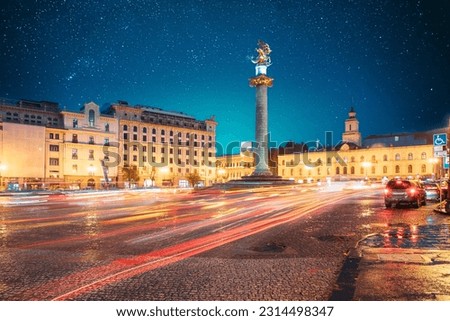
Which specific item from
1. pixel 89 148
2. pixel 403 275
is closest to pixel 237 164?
pixel 89 148

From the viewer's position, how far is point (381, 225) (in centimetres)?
1305

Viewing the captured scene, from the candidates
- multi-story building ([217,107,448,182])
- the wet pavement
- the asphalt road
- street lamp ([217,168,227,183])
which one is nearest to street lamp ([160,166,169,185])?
street lamp ([217,168,227,183])

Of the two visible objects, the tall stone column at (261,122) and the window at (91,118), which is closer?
the tall stone column at (261,122)

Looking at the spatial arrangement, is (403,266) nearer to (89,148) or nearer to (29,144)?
(29,144)

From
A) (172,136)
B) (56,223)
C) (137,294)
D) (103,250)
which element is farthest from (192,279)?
(172,136)

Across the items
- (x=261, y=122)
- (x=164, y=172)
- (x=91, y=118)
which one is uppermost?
(x=91, y=118)

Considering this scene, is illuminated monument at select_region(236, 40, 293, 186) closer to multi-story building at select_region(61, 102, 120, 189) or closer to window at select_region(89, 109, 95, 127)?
multi-story building at select_region(61, 102, 120, 189)

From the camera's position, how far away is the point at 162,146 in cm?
8406

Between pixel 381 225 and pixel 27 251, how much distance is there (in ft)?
33.4

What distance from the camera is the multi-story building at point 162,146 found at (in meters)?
77.9

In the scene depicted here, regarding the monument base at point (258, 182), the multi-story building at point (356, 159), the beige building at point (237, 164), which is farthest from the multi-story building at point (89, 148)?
the beige building at point (237, 164)

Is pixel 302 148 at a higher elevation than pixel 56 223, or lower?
higher

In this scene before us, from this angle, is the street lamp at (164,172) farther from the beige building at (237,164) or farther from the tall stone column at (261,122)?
the beige building at (237,164)

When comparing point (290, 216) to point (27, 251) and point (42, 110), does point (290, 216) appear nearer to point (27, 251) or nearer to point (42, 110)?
point (27, 251)
